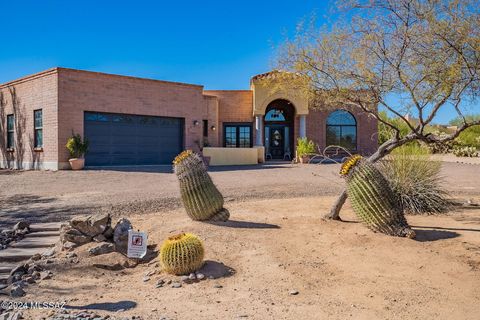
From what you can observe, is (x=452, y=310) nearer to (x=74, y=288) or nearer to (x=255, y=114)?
(x=74, y=288)

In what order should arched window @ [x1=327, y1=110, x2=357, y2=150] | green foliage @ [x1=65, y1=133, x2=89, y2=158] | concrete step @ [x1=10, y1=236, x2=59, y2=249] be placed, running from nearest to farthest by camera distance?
concrete step @ [x1=10, y1=236, x2=59, y2=249]
green foliage @ [x1=65, y1=133, x2=89, y2=158]
arched window @ [x1=327, y1=110, x2=357, y2=150]

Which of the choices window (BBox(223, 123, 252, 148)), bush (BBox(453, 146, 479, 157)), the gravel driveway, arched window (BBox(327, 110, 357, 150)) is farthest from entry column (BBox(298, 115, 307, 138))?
bush (BBox(453, 146, 479, 157))

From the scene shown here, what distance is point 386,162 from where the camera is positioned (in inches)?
347

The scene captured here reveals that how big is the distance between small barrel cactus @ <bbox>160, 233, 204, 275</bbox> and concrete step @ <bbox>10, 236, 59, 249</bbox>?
2362 mm

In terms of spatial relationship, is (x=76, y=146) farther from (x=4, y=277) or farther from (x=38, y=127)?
(x=4, y=277)

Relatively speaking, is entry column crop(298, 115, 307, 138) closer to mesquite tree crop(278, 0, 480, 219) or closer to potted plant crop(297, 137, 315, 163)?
potted plant crop(297, 137, 315, 163)

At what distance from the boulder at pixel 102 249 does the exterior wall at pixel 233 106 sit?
62.0 feet

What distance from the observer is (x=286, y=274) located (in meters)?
4.72

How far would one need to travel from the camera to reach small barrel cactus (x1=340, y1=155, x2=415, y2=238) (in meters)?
5.73

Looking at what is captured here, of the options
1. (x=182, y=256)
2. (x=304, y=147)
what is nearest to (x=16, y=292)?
(x=182, y=256)

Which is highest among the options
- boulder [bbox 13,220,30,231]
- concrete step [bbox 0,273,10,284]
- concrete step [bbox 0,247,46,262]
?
boulder [bbox 13,220,30,231]

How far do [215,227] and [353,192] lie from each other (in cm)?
218

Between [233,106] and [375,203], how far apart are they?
19524 millimetres

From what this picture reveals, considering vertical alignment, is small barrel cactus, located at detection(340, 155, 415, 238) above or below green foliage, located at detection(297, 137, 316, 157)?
below
